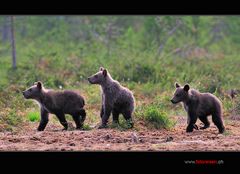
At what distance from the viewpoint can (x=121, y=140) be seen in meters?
10.9

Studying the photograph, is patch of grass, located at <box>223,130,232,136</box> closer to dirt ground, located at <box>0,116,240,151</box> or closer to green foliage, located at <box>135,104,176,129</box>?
dirt ground, located at <box>0,116,240,151</box>

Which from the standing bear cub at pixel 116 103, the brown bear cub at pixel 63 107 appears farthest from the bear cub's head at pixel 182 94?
the brown bear cub at pixel 63 107

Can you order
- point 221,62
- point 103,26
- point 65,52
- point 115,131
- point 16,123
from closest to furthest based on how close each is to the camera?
point 115,131 → point 16,123 → point 221,62 → point 65,52 → point 103,26

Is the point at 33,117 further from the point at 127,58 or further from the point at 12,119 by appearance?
the point at 127,58

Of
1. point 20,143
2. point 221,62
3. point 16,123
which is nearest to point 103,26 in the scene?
point 221,62

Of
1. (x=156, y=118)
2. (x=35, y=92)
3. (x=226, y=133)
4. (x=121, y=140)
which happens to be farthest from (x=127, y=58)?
(x=121, y=140)

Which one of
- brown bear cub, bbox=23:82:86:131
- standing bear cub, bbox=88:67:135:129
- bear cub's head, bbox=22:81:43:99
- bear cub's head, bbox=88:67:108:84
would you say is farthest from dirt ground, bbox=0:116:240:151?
bear cub's head, bbox=88:67:108:84

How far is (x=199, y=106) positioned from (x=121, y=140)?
217 cm

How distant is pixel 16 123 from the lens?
13.3m
